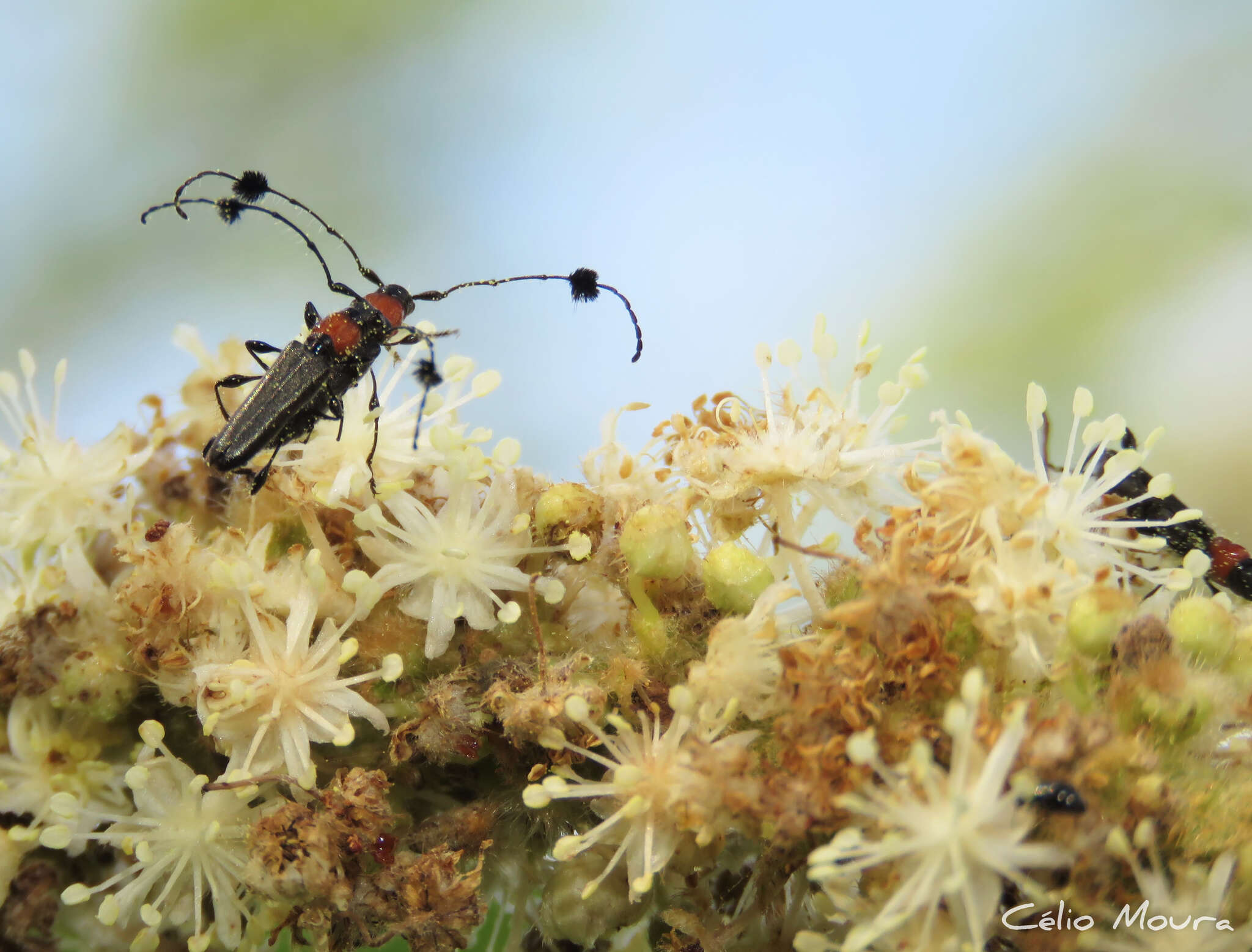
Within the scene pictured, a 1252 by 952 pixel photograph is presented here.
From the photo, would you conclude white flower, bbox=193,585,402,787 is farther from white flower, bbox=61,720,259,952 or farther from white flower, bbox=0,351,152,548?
white flower, bbox=0,351,152,548

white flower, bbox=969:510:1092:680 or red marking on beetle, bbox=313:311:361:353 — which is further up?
red marking on beetle, bbox=313:311:361:353

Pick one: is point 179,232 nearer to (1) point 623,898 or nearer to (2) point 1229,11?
(1) point 623,898

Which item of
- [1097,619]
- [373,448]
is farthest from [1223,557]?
[373,448]

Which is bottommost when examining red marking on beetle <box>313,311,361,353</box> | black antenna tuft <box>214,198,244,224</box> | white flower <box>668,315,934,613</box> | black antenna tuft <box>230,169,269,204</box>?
white flower <box>668,315,934,613</box>

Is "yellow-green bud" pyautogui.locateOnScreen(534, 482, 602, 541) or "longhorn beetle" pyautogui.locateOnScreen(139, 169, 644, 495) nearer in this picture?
"yellow-green bud" pyautogui.locateOnScreen(534, 482, 602, 541)

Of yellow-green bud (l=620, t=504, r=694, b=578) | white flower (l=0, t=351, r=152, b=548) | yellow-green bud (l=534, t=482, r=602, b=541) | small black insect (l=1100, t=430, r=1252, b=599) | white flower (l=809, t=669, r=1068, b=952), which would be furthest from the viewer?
white flower (l=0, t=351, r=152, b=548)

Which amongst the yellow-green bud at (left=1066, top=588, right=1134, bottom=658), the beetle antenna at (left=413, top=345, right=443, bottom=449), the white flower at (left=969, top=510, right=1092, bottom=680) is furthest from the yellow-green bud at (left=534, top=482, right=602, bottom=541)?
the yellow-green bud at (left=1066, top=588, right=1134, bottom=658)

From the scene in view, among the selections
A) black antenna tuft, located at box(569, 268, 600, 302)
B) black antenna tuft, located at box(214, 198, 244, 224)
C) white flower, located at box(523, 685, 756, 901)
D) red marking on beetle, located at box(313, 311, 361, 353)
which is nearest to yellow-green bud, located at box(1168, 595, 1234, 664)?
white flower, located at box(523, 685, 756, 901)

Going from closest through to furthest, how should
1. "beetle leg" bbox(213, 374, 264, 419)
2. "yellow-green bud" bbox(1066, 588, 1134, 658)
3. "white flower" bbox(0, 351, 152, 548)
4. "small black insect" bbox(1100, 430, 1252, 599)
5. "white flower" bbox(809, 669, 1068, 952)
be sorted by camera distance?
1. "white flower" bbox(809, 669, 1068, 952)
2. "yellow-green bud" bbox(1066, 588, 1134, 658)
3. "small black insect" bbox(1100, 430, 1252, 599)
4. "white flower" bbox(0, 351, 152, 548)
5. "beetle leg" bbox(213, 374, 264, 419)
